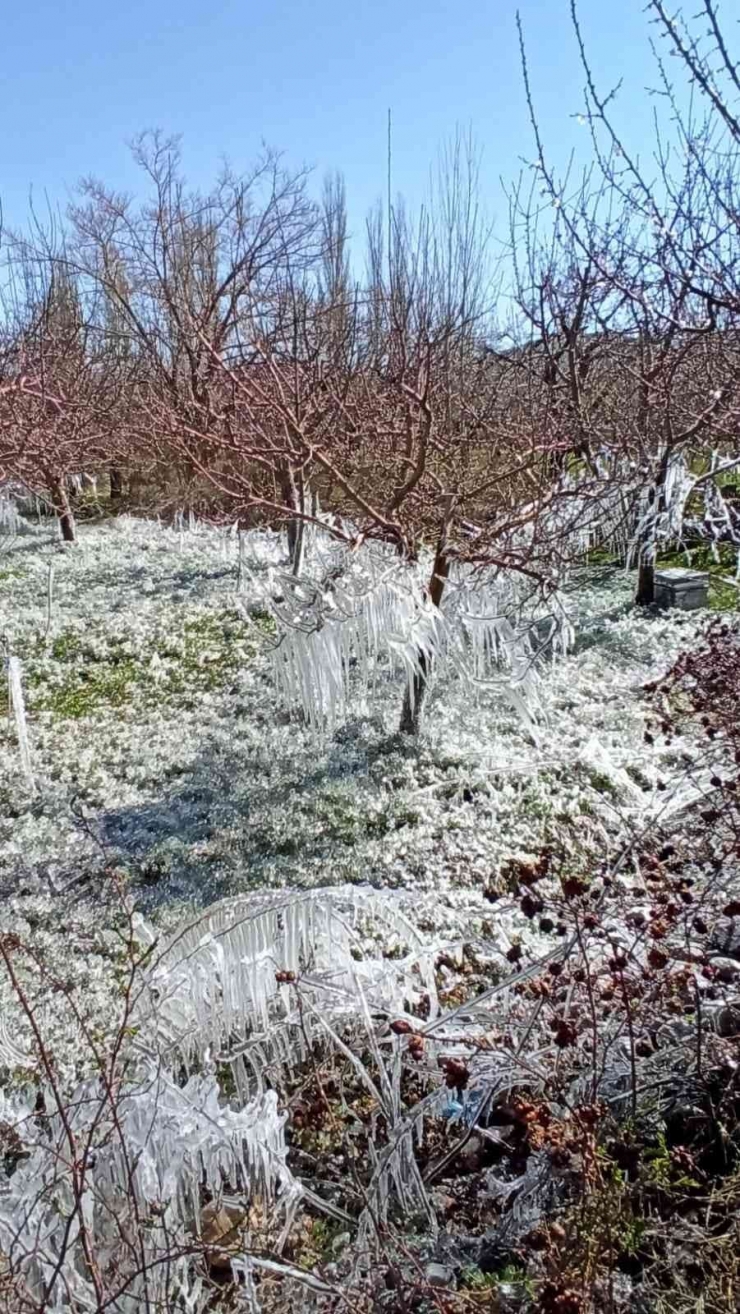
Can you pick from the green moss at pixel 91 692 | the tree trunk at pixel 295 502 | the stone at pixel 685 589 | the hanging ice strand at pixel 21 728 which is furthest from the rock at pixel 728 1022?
the stone at pixel 685 589

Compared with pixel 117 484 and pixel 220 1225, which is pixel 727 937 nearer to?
pixel 220 1225

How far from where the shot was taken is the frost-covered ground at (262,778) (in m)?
4.45

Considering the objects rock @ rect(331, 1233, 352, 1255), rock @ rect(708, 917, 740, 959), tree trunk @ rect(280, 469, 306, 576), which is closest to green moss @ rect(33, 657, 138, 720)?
tree trunk @ rect(280, 469, 306, 576)

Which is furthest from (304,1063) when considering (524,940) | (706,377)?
(706,377)

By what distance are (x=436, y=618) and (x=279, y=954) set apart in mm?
2713

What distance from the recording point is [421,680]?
555 centimetres

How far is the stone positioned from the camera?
26.0ft

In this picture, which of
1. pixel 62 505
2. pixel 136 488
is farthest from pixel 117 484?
pixel 62 505

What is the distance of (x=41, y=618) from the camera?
8422mm

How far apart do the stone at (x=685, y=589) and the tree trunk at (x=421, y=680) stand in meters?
3.29

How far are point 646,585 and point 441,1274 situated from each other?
7.00 m

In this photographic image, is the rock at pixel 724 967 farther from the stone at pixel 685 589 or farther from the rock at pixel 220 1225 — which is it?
the stone at pixel 685 589

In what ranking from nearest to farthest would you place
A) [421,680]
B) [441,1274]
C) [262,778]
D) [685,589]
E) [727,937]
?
[441,1274] < [727,937] < [262,778] < [421,680] < [685,589]

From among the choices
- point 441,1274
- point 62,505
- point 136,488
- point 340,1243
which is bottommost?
point 340,1243
